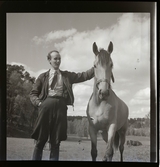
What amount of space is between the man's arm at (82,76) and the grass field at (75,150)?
0.36 metres

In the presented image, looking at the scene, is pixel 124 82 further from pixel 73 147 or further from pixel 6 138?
pixel 6 138

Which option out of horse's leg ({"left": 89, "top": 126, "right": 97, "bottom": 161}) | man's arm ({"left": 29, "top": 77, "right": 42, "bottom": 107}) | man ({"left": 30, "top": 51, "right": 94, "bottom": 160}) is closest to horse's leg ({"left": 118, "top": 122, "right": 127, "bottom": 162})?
horse's leg ({"left": 89, "top": 126, "right": 97, "bottom": 161})

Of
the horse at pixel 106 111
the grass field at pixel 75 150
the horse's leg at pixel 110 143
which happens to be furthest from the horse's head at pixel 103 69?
the grass field at pixel 75 150

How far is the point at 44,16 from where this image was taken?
1.38m

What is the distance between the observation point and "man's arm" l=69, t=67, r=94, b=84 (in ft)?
4.53

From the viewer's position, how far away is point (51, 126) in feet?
4.51

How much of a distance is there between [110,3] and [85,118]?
74 centimetres

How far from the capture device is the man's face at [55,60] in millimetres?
1380

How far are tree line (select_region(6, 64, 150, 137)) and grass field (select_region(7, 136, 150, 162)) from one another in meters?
0.04

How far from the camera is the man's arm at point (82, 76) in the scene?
4.53ft

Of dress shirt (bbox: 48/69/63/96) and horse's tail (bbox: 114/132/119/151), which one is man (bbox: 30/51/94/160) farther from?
horse's tail (bbox: 114/132/119/151)

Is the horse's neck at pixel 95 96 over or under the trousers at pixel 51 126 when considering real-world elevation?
over

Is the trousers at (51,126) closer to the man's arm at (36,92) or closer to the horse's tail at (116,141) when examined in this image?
the man's arm at (36,92)

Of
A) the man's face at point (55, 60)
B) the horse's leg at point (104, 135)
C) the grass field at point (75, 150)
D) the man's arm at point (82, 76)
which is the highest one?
the man's face at point (55, 60)
